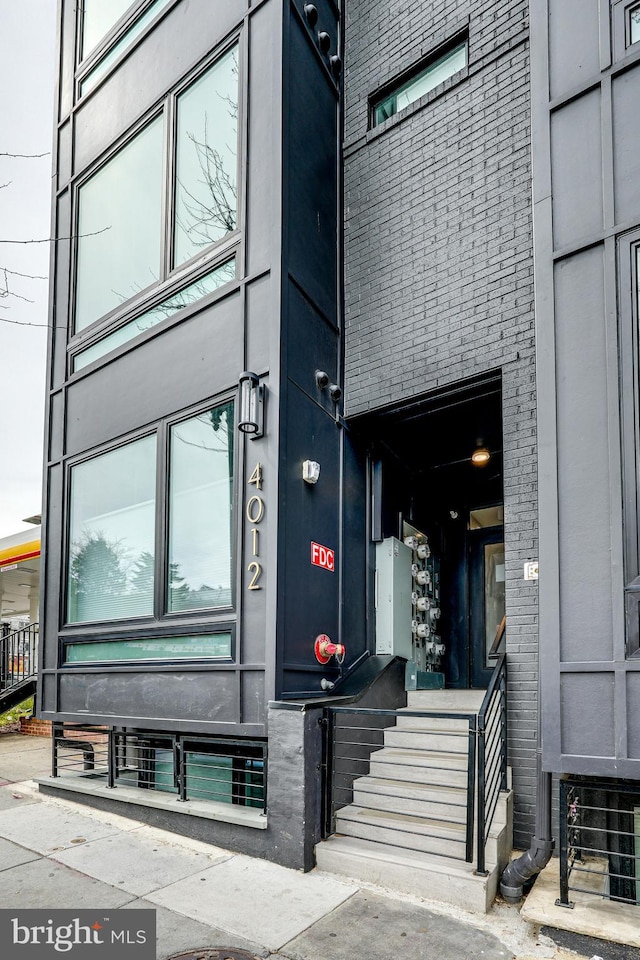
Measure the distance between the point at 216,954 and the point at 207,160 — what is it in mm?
6385

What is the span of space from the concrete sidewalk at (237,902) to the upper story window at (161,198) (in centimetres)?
507

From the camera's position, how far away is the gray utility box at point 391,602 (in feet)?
22.5

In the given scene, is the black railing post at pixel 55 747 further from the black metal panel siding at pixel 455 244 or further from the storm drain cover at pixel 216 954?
the black metal panel siding at pixel 455 244

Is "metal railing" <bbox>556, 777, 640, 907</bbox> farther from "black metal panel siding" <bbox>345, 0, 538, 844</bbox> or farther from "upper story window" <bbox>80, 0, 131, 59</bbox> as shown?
"upper story window" <bbox>80, 0, 131, 59</bbox>

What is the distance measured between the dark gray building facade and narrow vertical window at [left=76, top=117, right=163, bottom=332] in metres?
0.04

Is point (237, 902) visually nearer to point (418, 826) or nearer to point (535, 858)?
point (418, 826)

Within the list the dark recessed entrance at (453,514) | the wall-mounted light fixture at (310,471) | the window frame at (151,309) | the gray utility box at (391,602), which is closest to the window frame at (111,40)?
the window frame at (151,309)

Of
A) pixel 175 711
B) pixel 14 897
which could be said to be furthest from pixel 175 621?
pixel 14 897

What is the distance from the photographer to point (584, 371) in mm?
4172

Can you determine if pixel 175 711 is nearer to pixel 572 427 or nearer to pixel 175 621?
pixel 175 621

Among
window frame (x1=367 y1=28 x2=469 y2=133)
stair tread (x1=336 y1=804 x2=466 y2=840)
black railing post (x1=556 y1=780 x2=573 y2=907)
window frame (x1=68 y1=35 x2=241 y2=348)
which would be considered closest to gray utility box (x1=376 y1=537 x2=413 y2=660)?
stair tread (x1=336 y1=804 x2=466 y2=840)

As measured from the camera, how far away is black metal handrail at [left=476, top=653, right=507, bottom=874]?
4.10 meters

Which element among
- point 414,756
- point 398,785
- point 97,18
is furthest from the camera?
point 97,18

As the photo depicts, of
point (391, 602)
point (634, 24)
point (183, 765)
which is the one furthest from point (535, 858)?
point (634, 24)
